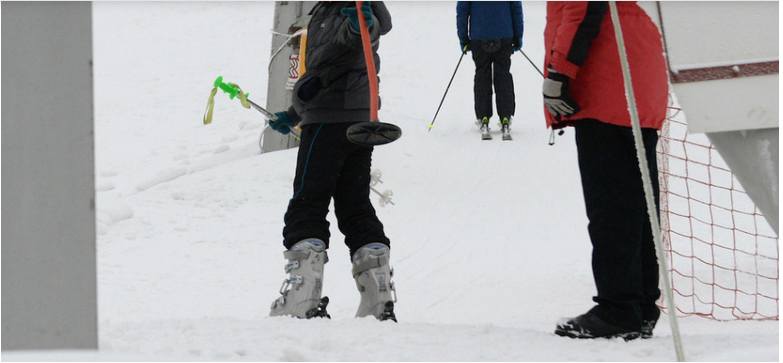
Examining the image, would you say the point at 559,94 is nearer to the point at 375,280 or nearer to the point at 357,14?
the point at 357,14

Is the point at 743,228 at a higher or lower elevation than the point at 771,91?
lower

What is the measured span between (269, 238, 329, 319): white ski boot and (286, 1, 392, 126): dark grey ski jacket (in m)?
0.47

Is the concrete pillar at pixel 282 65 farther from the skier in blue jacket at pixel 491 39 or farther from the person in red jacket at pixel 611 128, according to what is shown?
the person in red jacket at pixel 611 128

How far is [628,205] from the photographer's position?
2.58 meters

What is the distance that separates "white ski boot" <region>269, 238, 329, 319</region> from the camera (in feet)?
9.95

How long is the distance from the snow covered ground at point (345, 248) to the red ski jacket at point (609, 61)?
0.68m

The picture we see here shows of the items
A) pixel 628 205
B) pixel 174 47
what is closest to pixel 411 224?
pixel 628 205

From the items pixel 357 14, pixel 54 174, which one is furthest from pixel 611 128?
pixel 54 174

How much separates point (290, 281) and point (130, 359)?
1180 mm

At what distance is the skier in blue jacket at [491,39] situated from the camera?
8070 millimetres

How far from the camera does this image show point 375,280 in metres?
3.15

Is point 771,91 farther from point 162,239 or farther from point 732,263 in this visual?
point 162,239

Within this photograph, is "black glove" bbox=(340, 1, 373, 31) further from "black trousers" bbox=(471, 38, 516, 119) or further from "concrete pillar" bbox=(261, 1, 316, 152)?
"black trousers" bbox=(471, 38, 516, 119)

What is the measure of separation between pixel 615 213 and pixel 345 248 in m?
2.66
